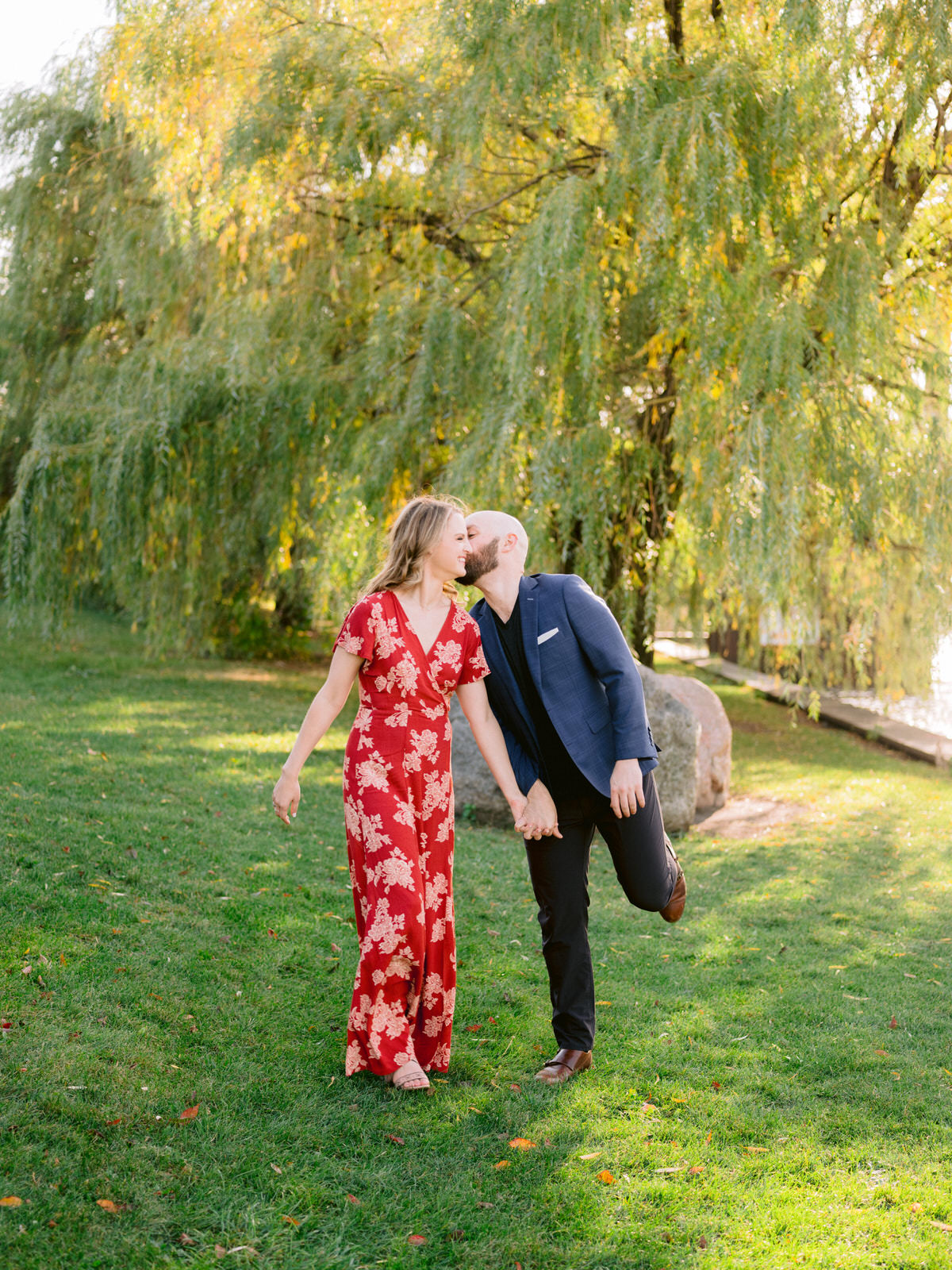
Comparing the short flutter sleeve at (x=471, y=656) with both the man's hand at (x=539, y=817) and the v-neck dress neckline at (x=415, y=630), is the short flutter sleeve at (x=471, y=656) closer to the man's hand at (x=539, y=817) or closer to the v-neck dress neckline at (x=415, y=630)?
the v-neck dress neckline at (x=415, y=630)

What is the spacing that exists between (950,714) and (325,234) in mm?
9357

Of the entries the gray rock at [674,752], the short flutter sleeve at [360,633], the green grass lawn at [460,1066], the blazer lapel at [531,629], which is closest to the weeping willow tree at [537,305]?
the gray rock at [674,752]

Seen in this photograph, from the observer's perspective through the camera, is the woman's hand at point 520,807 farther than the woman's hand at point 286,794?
Yes

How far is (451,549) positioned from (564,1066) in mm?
1635

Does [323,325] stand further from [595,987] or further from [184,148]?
[595,987]

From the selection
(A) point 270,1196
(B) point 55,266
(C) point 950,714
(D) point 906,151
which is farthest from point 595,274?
(C) point 950,714

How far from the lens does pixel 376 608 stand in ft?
10.4

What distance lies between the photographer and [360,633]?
3.15 metres

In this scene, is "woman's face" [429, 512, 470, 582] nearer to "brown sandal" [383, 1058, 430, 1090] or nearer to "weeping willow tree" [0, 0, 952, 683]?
"brown sandal" [383, 1058, 430, 1090]

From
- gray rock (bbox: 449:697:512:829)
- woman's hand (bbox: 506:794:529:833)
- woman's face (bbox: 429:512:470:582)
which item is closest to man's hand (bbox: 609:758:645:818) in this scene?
woman's hand (bbox: 506:794:529:833)

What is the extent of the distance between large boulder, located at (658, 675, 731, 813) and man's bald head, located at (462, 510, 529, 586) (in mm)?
4382

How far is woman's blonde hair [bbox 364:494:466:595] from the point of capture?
10.5ft

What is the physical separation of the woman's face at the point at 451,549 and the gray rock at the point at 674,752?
149 inches

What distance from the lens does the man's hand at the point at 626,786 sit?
3.13 meters
